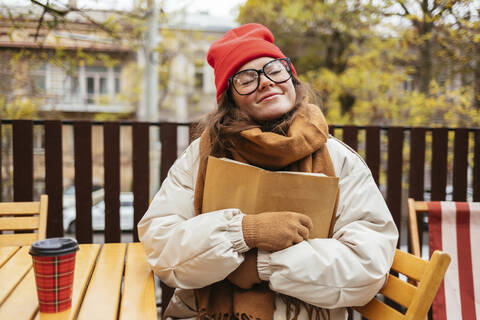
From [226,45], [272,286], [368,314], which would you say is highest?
[226,45]

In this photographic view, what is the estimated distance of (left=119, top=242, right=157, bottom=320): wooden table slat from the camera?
1132 millimetres

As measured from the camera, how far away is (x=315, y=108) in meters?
1.60

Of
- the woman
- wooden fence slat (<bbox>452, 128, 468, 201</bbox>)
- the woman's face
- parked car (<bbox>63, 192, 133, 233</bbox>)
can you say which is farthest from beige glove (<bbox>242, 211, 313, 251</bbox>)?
parked car (<bbox>63, 192, 133, 233</bbox>)

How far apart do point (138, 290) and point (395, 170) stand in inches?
82.4

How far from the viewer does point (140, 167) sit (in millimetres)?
2598

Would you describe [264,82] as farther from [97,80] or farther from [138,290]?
[97,80]

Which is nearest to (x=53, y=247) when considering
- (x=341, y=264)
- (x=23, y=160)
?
(x=341, y=264)

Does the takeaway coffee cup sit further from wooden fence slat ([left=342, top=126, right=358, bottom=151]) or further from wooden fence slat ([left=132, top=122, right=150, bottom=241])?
wooden fence slat ([left=342, top=126, right=358, bottom=151])

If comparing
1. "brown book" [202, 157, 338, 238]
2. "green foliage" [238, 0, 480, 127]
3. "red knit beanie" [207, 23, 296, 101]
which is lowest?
"brown book" [202, 157, 338, 238]

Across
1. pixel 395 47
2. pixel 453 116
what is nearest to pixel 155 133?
pixel 395 47

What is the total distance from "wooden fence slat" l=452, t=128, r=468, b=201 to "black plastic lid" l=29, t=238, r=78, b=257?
2.69 meters

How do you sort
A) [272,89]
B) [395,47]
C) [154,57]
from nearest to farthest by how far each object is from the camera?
[272,89] → [395,47] → [154,57]

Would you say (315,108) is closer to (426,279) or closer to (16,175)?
(426,279)

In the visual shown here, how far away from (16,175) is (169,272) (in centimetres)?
173
